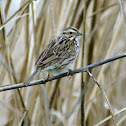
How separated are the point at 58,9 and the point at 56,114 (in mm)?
1150

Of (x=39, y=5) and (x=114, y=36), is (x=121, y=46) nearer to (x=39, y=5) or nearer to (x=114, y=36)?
(x=114, y=36)

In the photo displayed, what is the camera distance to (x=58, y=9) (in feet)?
7.47

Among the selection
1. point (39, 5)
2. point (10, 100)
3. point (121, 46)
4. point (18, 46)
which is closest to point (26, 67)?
point (39, 5)

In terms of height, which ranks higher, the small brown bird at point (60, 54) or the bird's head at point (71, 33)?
the bird's head at point (71, 33)

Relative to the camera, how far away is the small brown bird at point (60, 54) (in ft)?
6.44

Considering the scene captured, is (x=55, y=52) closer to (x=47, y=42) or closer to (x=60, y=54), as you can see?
(x=60, y=54)

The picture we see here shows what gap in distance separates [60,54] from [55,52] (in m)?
0.06

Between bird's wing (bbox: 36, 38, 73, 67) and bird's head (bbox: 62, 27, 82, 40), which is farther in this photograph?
bird's head (bbox: 62, 27, 82, 40)

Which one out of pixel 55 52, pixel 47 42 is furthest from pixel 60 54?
pixel 47 42

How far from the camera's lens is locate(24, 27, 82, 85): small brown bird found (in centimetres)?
196

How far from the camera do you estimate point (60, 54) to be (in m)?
2.09

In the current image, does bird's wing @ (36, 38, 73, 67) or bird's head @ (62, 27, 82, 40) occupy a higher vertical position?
bird's head @ (62, 27, 82, 40)

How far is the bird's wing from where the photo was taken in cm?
196

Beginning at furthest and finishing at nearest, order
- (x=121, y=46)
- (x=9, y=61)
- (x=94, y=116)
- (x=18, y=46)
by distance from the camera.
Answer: (x=18, y=46)
(x=121, y=46)
(x=94, y=116)
(x=9, y=61)
